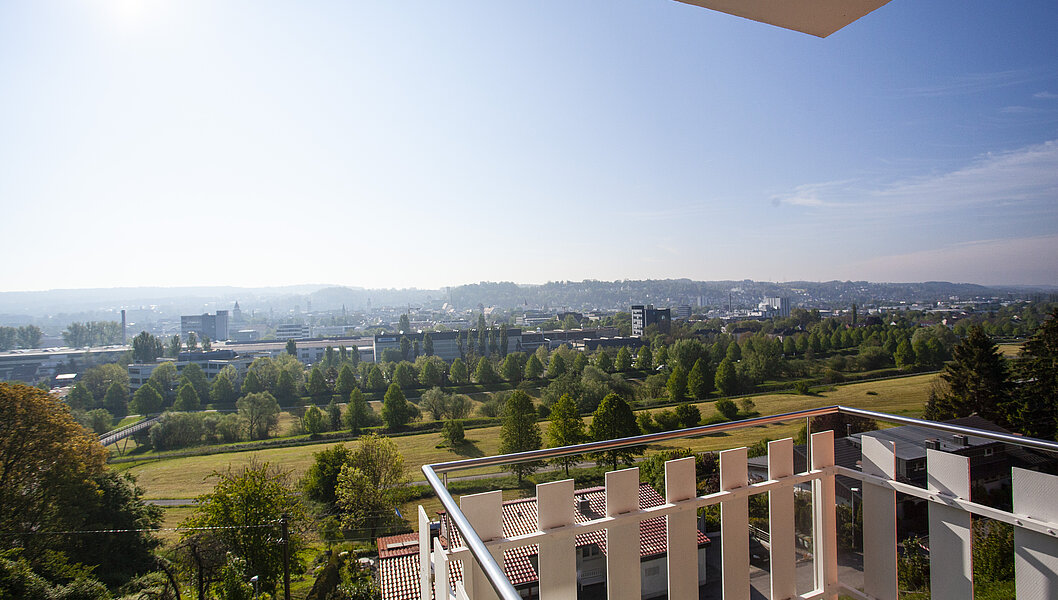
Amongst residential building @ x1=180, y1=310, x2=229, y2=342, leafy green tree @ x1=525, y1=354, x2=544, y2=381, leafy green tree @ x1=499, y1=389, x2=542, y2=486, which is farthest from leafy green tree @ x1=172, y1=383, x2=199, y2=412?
leafy green tree @ x1=525, y1=354, x2=544, y2=381


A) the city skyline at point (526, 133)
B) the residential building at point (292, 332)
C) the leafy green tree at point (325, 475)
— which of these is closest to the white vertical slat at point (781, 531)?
the city skyline at point (526, 133)

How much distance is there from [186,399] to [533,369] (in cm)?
1256

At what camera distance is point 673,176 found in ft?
55.6

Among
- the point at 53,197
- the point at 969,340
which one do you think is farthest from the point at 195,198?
the point at 969,340

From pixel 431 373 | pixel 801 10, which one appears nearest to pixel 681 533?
pixel 801 10

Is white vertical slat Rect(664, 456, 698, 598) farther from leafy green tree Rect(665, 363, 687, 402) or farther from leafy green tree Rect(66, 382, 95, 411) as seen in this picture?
leafy green tree Rect(665, 363, 687, 402)

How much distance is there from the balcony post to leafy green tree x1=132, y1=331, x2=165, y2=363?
66.8 ft

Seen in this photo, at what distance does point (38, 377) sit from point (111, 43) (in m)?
8.61

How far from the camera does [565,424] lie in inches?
733

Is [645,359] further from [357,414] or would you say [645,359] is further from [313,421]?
[313,421]

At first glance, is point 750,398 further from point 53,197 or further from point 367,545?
point 53,197

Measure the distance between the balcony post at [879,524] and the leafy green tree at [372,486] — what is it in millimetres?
13815

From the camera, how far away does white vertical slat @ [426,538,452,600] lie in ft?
3.34

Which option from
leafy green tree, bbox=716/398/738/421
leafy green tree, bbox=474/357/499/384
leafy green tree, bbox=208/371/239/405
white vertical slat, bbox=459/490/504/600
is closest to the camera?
white vertical slat, bbox=459/490/504/600
